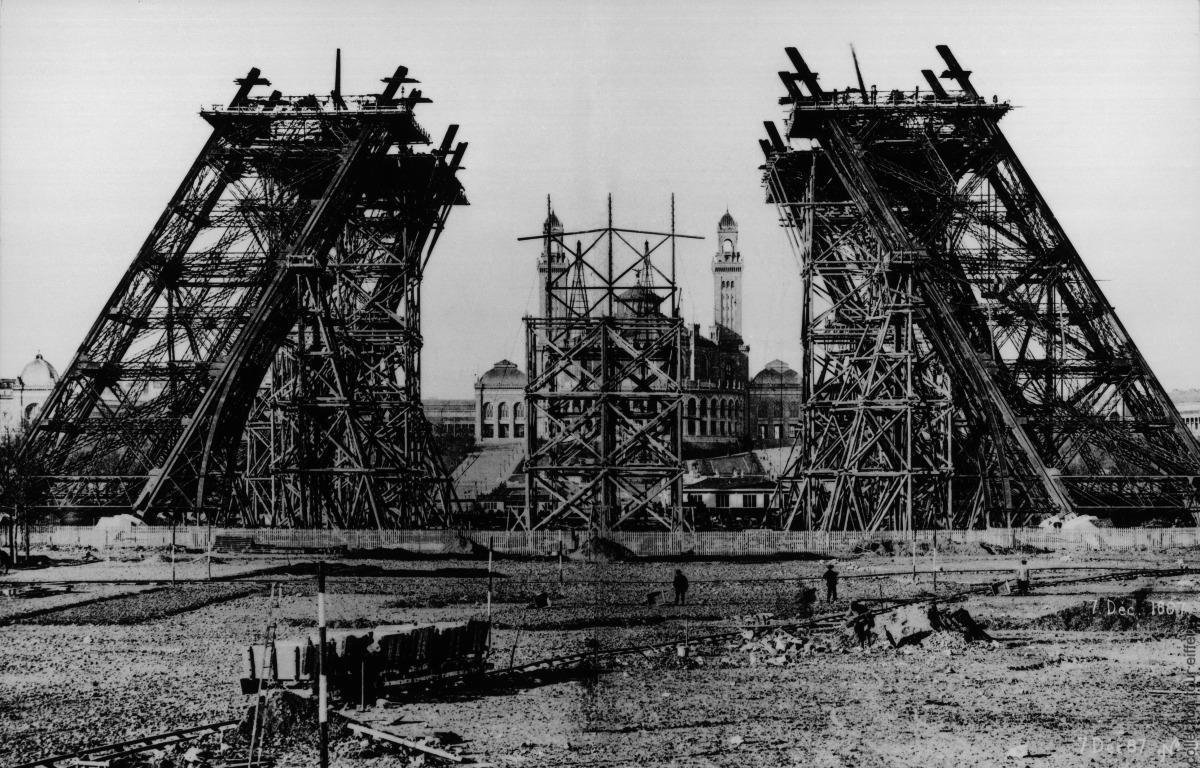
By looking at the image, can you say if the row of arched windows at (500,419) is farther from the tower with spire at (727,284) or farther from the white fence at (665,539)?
the white fence at (665,539)

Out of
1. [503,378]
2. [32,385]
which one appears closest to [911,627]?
[503,378]

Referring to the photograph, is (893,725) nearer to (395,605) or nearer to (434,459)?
(395,605)

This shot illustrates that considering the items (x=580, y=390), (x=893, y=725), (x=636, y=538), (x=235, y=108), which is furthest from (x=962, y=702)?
(x=235, y=108)

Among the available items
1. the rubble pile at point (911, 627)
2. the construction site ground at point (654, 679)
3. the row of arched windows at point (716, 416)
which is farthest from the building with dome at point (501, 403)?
the rubble pile at point (911, 627)

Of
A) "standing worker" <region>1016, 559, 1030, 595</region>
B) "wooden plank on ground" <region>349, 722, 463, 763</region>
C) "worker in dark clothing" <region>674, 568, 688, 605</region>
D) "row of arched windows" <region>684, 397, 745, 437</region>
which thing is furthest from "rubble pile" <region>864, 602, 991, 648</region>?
"row of arched windows" <region>684, 397, 745, 437</region>

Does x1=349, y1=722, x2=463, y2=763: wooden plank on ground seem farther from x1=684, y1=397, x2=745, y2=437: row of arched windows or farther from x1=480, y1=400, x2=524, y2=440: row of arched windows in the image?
x1=480, y1=400, x2=524, y2=440: row of arched windows

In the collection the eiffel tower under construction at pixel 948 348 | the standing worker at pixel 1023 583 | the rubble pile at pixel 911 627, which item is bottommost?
the rubble pile at pixel 911 627

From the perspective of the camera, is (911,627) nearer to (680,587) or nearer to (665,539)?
(680,587)
